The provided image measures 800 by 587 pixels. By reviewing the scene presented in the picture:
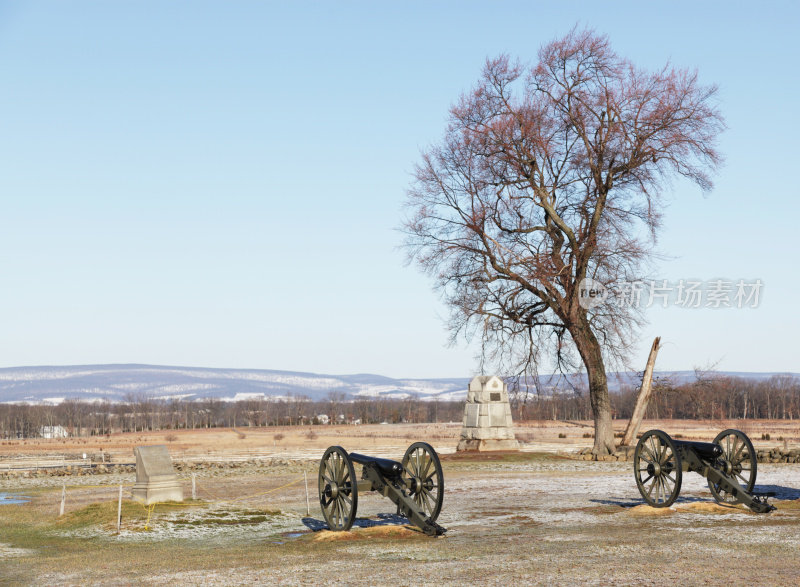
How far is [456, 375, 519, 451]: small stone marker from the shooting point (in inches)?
1331

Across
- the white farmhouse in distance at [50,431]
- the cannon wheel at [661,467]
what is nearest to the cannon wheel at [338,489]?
the cannon wheel at [661,467]

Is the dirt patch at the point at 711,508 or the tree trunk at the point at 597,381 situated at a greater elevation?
the tree trunk at the point at 597,381

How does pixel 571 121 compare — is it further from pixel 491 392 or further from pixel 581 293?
pixel 491 392

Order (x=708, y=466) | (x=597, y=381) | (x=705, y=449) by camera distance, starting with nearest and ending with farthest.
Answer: (x=705, y=449)
(x=708, y=466)
(x=597, y=381)

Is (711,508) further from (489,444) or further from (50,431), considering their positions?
(50,431)

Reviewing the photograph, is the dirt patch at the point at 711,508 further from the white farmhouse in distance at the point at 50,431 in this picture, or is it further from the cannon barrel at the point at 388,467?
the white farmhouse in distance at the point at 50,431

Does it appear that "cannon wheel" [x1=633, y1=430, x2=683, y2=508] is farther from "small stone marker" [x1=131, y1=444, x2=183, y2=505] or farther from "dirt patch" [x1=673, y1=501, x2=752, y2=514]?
"small stone marker" [x1=131, y1=444, x2=183, y2=505]

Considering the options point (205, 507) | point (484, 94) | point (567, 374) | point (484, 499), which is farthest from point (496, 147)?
point (205, 507)

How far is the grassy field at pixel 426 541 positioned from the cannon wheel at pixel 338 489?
0.27 meters

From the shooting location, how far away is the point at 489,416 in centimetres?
3416

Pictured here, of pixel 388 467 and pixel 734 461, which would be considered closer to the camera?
pixel 388 467

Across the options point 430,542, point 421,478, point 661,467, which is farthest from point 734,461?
point 430,542

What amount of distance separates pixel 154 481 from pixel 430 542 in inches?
324

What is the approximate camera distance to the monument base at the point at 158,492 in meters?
19.0
